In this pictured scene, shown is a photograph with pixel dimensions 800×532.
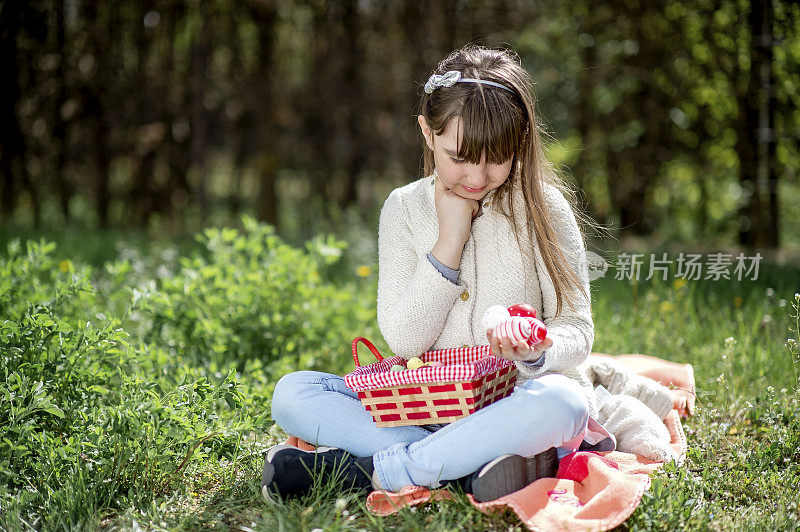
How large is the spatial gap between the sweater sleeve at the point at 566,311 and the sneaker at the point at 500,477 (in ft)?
0.74

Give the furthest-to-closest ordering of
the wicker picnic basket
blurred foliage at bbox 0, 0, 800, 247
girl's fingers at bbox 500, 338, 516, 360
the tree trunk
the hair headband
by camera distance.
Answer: the tree trunk < blurred foliage at bbox 0, 0, 800, 247 < the hair headband < the wicker picnic basket < girl's fingers at bbox 500, 338, 516, 360

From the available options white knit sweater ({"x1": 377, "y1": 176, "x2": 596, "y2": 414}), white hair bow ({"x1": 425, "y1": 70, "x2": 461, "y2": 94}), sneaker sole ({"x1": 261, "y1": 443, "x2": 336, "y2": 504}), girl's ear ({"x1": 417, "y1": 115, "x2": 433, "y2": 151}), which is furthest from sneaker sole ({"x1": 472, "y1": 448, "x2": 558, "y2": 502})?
white hair bow ({"x1": 425, "y1": 70, "x2": 461, "y2": 94})

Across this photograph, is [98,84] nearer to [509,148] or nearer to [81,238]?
[81,238]

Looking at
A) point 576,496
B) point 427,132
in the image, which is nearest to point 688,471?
point 576,496

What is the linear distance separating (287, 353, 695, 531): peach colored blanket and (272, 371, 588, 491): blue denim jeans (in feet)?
0.13

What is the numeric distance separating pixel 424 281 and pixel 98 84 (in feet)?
13.7

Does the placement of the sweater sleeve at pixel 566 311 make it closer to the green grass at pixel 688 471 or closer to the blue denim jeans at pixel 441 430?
the blue denim jeans at pixel 441 430

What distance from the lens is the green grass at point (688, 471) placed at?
6.11 ft

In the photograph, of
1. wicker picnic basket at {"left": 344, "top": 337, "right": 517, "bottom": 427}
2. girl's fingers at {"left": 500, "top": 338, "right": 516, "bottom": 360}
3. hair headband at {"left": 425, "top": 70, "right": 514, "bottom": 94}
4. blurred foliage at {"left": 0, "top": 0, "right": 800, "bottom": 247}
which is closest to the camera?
girl's fingers at {"left": 500, "top": 338, "right": 516, "bottom": 360}

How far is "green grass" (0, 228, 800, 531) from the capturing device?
186cm

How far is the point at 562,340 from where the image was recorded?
2.00 m

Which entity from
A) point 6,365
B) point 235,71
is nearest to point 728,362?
point 6,365

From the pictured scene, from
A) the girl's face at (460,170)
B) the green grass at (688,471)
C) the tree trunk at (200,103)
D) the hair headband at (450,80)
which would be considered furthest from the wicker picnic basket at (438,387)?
the tree trunk at (200,103)

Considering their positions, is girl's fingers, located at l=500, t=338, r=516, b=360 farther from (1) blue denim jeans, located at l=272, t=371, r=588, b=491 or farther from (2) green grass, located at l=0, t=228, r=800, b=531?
(2) green grass, located at l=0, t=228, r=800, b=531
